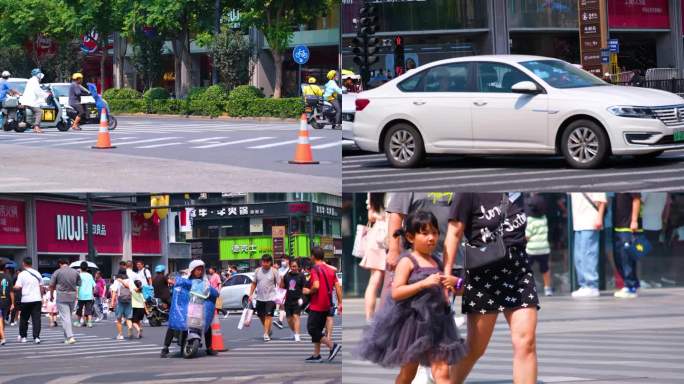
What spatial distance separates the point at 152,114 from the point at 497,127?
33.5 m

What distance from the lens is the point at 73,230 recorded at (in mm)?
11977

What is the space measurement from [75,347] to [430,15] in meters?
36.9

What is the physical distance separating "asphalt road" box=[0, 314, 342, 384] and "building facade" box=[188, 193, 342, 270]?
0.96 meters

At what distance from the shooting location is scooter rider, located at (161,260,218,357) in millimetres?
12133

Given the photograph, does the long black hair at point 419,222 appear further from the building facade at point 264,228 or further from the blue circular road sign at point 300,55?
the blue circular road sign at point 300,55

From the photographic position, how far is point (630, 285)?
55.1 feet

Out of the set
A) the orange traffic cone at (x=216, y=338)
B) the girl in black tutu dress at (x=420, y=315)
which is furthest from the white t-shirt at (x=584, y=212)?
the girl in black tutu dress at (x=420, y=315)

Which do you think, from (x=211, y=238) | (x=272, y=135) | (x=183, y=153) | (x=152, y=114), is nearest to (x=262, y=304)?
(x=211, y=238)

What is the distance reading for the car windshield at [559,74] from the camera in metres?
15.3

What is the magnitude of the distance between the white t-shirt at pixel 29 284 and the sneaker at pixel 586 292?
7.86 m

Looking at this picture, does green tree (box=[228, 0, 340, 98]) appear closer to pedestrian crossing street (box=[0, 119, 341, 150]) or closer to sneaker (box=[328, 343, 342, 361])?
pedestrian crossing street (box=[0, 119, 341, 150])

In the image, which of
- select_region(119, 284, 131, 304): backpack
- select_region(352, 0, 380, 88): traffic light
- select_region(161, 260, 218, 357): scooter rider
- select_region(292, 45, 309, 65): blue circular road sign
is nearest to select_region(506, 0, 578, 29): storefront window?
select_region(292, 45, 309, 65): blue circular road sign

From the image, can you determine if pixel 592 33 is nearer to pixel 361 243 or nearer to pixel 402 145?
pixel 402 145

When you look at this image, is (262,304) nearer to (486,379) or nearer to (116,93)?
(486,379)
